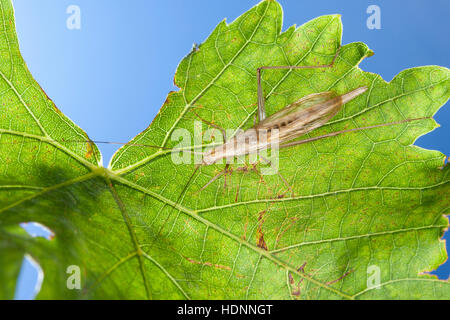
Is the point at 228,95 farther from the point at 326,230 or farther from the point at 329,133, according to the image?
the point at 326,230

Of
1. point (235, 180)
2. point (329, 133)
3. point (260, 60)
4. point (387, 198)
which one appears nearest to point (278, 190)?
point (235, 180)

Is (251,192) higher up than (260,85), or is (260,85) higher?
(260,85)

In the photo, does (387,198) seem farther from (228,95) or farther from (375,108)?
(228,95)

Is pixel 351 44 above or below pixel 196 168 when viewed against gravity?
above

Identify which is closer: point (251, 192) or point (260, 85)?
point (260, 85)

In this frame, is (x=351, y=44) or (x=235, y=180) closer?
(x=351, y=44)
